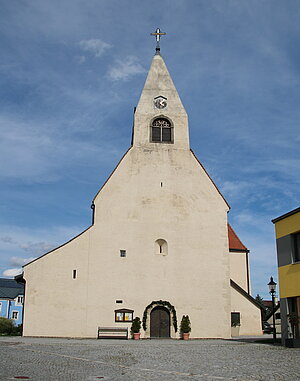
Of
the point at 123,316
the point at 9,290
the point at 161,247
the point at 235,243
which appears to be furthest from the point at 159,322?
the point at 9,290

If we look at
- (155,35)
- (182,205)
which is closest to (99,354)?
(182,205)

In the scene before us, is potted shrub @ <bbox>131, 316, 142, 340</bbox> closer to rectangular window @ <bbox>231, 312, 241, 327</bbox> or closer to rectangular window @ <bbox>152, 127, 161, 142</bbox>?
rectangular window @ <bbox>231, 312, 241, 327</bbox>

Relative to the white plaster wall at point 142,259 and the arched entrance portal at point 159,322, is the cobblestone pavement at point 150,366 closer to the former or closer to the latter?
the white plaster wall at point 142,259

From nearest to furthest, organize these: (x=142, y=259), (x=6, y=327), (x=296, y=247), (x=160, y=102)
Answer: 1. (x=296, y=247)
2. (x=142, y=259)
3. (x=6, y=327)
4. (x=160, y=102)

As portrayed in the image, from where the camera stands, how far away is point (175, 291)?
94.5ft

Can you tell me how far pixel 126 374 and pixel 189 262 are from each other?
18674 millimetres

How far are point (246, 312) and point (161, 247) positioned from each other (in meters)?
8.23

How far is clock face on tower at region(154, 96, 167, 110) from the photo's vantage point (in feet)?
110

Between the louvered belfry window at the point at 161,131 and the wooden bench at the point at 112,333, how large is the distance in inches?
528

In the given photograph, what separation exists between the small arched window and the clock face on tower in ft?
34.2

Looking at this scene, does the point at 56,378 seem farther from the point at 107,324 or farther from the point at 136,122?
the point at 136,122

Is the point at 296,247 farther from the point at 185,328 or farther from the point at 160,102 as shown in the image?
the point at 160,102

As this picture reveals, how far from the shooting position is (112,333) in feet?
90.0

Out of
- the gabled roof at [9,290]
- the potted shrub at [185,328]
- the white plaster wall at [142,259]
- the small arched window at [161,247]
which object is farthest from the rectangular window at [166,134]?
the gabled roof at [9,290]
